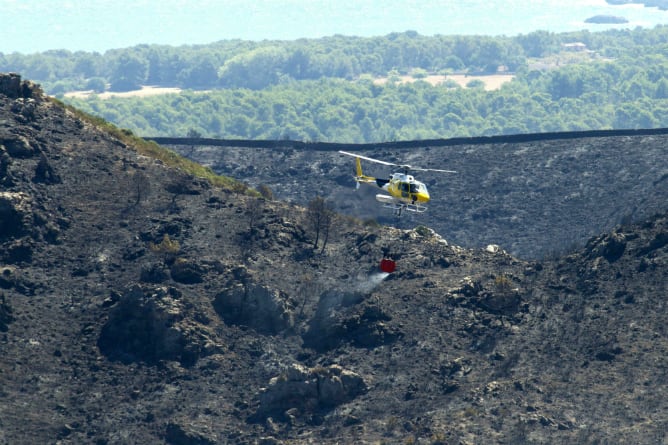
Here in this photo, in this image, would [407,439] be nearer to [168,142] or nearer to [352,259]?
[352,259]

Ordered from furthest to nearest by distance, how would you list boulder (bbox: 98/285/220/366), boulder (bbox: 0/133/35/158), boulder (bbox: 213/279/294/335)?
boulder (bbox: 0/133/35/158), boulder (bbox: 213/279/294/335), boulder (bbox: 98/285/220/366)

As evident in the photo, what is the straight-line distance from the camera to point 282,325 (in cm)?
10388

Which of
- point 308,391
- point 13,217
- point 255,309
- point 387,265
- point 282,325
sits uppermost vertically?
point 13,217

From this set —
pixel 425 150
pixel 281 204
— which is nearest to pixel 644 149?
pixel 425 150

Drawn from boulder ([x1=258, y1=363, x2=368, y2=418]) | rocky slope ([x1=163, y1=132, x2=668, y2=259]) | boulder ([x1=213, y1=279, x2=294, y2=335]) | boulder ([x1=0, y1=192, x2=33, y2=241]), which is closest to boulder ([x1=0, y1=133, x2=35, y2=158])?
boulder ([x1=0, y1=192, x2=33, y2=241])

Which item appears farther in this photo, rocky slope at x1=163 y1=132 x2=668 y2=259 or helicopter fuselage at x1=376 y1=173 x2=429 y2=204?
rocky slope at x1=163 y1=132 x2=668 y2=259

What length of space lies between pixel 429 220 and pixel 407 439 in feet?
217

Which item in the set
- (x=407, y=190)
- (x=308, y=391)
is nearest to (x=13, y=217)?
(x=308, y=391)

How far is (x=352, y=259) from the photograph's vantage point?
111000 millimetres

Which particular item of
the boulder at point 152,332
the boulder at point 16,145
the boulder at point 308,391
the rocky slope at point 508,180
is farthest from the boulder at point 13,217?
the rocky slope at point 508,180

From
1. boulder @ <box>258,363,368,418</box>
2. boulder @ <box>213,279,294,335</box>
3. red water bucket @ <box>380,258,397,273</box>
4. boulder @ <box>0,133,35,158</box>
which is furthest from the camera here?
boulder @ <box>0,133,35,158</box>

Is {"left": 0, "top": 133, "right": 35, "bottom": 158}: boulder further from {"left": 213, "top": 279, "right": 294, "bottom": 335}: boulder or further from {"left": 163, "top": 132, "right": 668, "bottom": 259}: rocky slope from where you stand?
{"left": 163, "top": 132, "right": 668, "bottom": 259}: rocky slope

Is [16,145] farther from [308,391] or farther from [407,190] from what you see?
[308,391]

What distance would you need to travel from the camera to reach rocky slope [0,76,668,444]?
9150 cm
